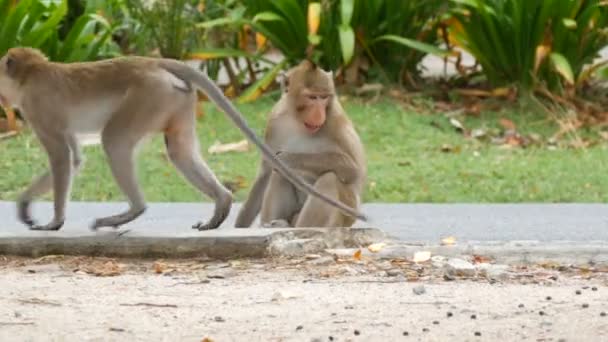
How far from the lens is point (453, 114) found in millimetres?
14164

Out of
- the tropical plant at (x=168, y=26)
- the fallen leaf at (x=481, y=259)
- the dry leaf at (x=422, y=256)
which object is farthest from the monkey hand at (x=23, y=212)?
the tropical plant at (x=168, y=26)

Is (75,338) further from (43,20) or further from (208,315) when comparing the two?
(43,20)

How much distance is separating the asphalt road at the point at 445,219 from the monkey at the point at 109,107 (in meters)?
0.77

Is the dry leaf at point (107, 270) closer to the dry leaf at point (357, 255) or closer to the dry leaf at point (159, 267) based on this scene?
the dry leaf at point (159, 267)

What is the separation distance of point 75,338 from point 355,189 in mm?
2820

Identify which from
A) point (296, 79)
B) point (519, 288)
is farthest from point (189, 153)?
point (519, 288)

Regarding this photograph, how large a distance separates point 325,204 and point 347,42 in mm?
5902

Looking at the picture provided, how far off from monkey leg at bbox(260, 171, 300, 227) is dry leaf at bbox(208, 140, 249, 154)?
441cm

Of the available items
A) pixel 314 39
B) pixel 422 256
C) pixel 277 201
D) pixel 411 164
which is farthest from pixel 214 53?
pixel 422 256

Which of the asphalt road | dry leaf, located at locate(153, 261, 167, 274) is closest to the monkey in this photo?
dry leaf, located at locate(153, 261, 167, 274)

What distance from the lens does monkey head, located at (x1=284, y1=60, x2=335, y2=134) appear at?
319 inches

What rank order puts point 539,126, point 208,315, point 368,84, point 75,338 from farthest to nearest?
point 368,84, point 539,126, point 208,315, point 75,338

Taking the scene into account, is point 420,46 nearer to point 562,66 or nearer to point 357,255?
point 562,66

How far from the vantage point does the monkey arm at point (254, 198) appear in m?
8.50
